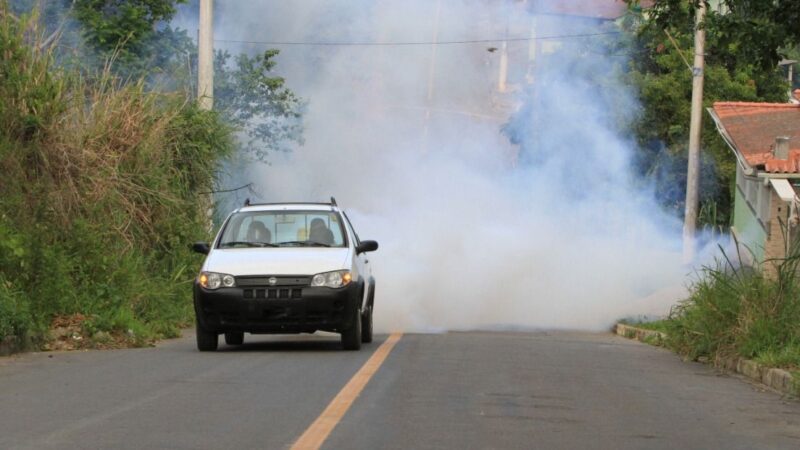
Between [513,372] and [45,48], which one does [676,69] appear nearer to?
[45,48]

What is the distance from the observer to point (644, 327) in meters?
22.5

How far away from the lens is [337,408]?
31.9 feet

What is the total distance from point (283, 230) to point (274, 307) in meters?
1.62

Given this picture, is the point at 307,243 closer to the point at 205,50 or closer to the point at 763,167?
the point at 205,50

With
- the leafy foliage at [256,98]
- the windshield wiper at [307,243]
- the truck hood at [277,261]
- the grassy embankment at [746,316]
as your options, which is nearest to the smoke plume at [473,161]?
the leafy foliage at [256,98]

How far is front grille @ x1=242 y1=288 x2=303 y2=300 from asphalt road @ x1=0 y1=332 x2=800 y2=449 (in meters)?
0.65

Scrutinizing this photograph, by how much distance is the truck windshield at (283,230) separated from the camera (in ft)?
51.2

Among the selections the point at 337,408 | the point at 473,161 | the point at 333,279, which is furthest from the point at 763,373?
the point at 473,161

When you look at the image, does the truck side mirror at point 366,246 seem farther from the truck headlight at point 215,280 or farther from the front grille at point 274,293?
the truck headlight at point 215,280

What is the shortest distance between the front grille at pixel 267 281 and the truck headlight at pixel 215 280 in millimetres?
97

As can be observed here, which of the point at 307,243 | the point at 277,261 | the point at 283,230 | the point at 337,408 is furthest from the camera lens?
the point at 283,230

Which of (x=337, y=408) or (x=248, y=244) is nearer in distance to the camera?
(x=337, y=408)

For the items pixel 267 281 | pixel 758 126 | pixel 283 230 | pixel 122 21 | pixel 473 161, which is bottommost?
pixel 267 281

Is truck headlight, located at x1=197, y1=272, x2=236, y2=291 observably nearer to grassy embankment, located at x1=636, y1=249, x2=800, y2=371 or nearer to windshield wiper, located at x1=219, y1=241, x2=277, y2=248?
windshield wiper, located at x1=219, y1=241, x2=277, y2=248
